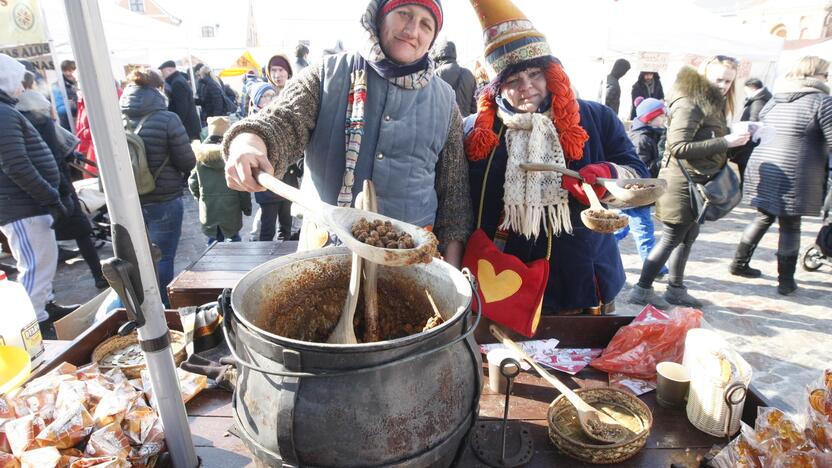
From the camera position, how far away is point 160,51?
1020cm

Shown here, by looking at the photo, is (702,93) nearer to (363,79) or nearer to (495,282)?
(495,282)

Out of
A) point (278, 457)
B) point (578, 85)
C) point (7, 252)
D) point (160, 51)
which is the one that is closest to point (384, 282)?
point (278, 457)

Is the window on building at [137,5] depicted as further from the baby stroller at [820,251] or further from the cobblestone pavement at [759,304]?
the baby stroller at [820,251]

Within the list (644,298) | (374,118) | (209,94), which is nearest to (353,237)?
(374,118)

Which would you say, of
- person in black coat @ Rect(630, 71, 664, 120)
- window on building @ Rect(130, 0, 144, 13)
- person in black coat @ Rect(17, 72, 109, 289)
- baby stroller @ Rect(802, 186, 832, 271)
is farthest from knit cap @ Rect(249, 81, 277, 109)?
window on building @ Rect(130, 0, 144, 13)

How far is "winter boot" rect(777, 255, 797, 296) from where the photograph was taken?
14.1ft

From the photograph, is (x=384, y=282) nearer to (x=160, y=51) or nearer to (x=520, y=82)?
(x=520, y=82)

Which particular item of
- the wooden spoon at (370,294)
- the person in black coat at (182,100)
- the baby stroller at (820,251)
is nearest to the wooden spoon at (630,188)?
the wooden spoon at (370,294)

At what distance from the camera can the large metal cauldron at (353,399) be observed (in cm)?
96

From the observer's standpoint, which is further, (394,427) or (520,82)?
(520,82)

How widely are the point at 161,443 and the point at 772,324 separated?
14.3 ft

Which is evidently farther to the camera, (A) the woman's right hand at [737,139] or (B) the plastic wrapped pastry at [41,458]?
(A) the woman's right hand at [737,139]

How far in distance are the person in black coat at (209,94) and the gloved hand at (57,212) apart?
5352 millimetres

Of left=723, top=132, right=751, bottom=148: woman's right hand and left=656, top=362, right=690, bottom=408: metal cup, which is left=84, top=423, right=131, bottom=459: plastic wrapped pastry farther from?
left=723, top=132, right=751, bottom=148: woman's right hand
